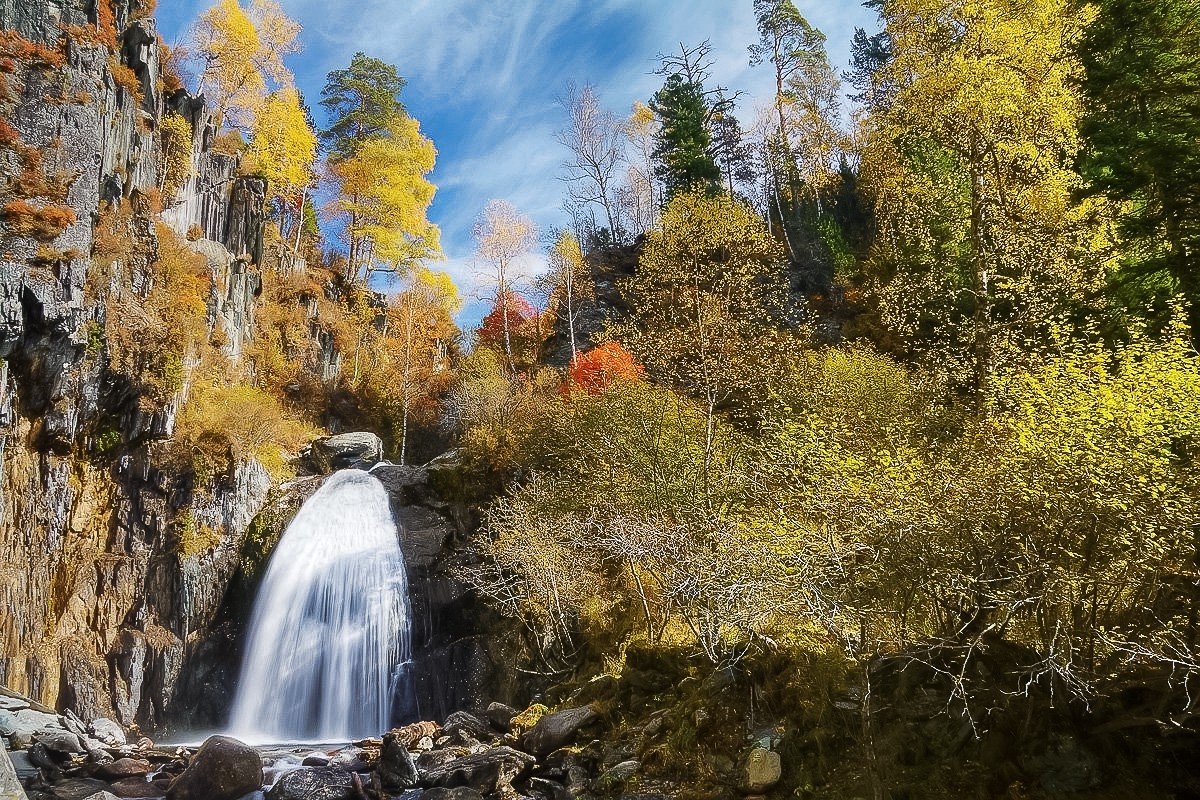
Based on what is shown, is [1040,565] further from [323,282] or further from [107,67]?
[323,282]

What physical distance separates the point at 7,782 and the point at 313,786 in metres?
8.66

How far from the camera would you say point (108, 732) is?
53.5 ft

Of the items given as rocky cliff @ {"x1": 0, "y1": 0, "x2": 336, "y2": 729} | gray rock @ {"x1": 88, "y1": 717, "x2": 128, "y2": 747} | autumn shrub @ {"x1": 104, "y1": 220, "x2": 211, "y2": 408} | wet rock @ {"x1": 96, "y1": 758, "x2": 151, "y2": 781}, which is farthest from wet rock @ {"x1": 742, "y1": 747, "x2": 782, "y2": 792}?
autumn shrub @ {"x1": 104, "y1": 220, "x2": 211, "y2": 408}

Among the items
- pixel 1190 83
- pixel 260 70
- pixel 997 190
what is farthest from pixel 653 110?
pixel 1190 83

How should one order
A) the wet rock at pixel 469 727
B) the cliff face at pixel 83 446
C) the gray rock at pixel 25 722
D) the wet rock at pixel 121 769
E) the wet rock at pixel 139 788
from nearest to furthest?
the wet rock at pixel 139 788 < the wet rock at pixel 121 769 < the gray rock at pixel 25 722 < the wet rock at pixel 469 727 < the cliff face at pixel 83 446

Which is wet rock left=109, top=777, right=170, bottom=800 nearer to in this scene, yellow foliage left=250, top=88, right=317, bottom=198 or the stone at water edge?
the stone at water edge

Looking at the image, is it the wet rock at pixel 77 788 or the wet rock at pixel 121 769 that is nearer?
the wet rock at pixel 77 788

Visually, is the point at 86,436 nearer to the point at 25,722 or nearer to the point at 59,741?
the point at 25,722

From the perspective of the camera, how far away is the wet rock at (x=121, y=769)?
532 inches

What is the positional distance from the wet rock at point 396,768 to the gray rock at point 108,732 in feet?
24.5

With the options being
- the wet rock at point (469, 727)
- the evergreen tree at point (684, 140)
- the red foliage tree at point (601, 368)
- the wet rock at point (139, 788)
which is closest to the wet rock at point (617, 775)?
the wet rock at point (469, 727)

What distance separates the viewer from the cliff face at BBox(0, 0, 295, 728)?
1694cm

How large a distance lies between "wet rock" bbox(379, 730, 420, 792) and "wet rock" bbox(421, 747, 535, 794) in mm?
291

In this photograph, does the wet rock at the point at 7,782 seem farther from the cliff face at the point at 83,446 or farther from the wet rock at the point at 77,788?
the cliff face at the point at 83,446
